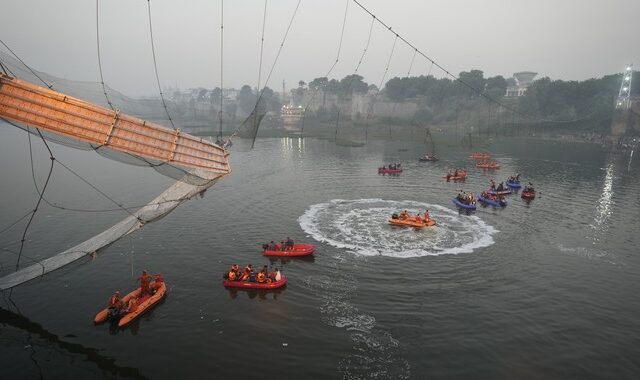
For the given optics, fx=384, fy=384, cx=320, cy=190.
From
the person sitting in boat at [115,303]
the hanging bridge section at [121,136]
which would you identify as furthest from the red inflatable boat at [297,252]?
the hanging bridge section at [121,136]

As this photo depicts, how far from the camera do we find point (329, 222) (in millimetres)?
40062

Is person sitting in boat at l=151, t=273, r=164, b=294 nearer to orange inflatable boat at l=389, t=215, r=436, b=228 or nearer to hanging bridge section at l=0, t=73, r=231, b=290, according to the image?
hanging bridge section at l=0, t=73, r=231, b=290

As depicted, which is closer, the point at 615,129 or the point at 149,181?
the point at 149,181

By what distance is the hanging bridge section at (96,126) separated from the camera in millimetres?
15445

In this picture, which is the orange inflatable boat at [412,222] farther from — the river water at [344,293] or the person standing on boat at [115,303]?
the person standing on boat at [115,303]

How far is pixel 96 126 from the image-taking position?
16.2 metres

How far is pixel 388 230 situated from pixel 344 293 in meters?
13.4

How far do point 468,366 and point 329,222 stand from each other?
22.9m

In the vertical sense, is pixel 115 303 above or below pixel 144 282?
below

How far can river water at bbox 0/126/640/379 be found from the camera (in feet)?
62.5

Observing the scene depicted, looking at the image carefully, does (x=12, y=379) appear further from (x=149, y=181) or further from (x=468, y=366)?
(x=149, y=181)

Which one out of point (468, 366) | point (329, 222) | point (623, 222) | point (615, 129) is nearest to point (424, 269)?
point (468, 366)

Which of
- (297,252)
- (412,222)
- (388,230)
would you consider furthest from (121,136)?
(412,222)

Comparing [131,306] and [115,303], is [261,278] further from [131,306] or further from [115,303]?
[115,303]
